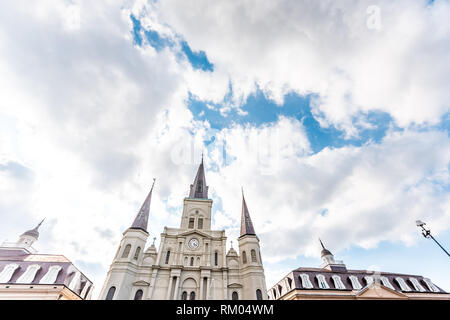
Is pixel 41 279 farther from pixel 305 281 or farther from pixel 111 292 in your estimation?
pixel 305 281

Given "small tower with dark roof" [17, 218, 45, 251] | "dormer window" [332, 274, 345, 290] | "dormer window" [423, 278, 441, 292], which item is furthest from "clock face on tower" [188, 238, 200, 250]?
"small tower with dark roof" [17, 218, 45, 251]

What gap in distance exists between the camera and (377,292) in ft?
80.8

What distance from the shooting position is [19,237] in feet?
139

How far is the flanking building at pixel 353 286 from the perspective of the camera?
24375mm

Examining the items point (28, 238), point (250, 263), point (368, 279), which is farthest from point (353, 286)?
point (28, 238)

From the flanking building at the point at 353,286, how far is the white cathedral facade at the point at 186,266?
4.27 m

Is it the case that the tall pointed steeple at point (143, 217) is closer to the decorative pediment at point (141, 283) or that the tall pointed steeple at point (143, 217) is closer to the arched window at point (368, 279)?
the decorative pediment at point (141, 283)

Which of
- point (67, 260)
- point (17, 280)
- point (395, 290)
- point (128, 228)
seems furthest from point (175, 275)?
point (395, 290)

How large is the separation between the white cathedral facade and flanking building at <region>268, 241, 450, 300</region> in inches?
168

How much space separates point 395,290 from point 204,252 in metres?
25.0

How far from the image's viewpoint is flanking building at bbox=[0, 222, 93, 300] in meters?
21.8

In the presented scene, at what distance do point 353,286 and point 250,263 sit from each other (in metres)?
13.2

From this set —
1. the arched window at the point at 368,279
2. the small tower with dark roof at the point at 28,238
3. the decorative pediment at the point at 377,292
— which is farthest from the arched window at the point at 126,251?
the arched window at the point at 368,279
